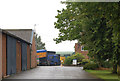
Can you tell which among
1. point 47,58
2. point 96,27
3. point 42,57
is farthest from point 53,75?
Result: point 42,57

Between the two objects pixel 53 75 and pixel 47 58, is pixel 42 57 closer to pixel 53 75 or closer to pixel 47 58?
pixel 47 58

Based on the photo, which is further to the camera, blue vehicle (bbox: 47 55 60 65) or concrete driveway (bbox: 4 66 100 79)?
blue vehicle (bbox: 47 55 60 65)

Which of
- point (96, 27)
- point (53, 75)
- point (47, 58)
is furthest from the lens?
point (47, 58)

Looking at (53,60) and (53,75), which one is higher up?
(53,60)

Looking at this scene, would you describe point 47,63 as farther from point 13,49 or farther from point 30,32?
point 13,49

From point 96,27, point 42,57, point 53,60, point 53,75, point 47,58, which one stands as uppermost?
point 96,27

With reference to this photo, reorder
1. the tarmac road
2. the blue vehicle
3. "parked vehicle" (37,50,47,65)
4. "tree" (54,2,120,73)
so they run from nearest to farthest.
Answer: "tree" (54,2,120,73) < the tarmac road < "parked vehicle" (37,50,47,65) < the blue vehicle

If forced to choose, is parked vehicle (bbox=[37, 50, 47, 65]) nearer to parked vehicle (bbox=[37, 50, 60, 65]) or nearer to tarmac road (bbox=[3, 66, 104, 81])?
parked vehicle (bbox=[37, 50, 60, 65])

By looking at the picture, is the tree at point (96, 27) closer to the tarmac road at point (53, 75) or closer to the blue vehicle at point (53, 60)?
the tarmac road at point (53, 75)

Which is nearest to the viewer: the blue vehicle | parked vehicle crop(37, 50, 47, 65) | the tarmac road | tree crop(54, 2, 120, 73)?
tree crop(54, 2, 120, 73)

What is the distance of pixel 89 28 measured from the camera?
21.2m

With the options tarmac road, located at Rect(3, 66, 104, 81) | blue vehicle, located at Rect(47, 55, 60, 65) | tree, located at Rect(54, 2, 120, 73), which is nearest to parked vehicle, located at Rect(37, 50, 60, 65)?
blue vehicle, located at Rect(47, 55, 60, 65)

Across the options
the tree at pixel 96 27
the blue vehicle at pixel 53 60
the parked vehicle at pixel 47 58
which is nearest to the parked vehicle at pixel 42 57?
the parked vehicle at pixel 47 58

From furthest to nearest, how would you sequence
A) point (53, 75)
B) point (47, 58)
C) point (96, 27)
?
point (47, 58) < point (53, 75) < point (96, 27)
